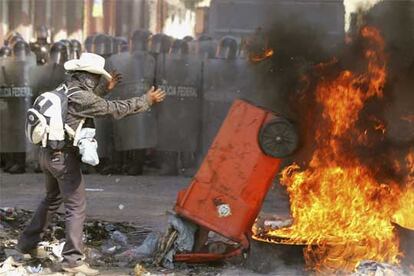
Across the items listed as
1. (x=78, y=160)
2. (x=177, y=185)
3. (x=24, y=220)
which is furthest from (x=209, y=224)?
(x=177, y=185)

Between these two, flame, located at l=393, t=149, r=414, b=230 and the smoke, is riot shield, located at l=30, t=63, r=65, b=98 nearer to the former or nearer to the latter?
the smoke

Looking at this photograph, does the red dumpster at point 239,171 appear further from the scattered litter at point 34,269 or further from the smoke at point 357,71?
the scattered litter at point 34,269

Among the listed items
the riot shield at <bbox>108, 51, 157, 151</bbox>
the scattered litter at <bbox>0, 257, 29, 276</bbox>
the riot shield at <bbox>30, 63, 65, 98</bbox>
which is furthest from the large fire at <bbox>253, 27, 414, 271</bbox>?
the riot shield at <bbox>30, 63, 65, 98</bbox>

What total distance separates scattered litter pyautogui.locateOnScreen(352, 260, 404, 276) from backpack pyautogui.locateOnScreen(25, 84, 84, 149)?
2616 mm

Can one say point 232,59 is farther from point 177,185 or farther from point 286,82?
point 286,82

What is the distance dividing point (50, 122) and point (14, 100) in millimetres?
6717

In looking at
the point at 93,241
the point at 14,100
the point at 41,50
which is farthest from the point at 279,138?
the point at 41,50

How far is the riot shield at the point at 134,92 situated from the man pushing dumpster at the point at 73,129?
230 inches

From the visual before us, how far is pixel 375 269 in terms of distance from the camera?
5.89m

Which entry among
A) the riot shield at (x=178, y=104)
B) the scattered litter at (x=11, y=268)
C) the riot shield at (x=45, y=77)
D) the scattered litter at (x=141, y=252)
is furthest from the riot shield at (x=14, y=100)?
the scattered litter at (x=11, y=268)

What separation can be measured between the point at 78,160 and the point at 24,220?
2.11m

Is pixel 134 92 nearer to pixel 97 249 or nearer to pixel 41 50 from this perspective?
pixel 41 50

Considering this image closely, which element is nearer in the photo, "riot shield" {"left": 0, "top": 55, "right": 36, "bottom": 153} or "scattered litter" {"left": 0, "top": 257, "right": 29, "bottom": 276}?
"scattered litter" {"left": 0, "top": 257, "right": 29, "bottom": 276}

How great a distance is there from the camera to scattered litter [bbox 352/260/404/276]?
19.2 feet
